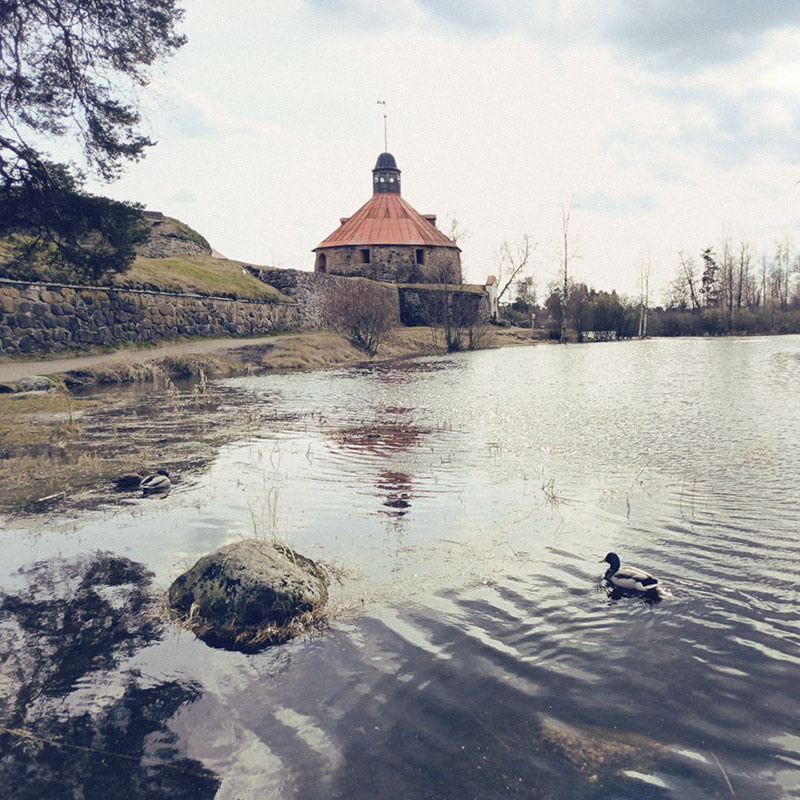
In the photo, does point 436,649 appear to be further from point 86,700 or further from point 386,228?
point 386,228

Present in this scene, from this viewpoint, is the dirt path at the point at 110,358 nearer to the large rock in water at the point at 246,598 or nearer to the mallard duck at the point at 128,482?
the mallard duck at the point at 128,482

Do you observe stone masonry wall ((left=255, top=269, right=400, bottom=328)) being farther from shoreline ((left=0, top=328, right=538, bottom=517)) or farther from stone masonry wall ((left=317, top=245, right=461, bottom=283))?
stone masonry wall ((left=317, top=245, right=461, bottom=283))

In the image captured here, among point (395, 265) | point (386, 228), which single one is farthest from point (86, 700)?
point (386, 228)

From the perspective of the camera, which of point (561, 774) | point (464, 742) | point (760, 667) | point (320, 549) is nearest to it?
point (561, 774)

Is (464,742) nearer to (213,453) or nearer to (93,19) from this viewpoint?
(213,453)

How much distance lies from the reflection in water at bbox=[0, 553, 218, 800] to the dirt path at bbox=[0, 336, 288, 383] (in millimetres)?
15313

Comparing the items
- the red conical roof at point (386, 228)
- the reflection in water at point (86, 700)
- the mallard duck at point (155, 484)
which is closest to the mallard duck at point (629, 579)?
the reflection in water at point (86, 700)

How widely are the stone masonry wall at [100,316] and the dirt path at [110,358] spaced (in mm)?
676

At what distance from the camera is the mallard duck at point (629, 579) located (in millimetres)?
5055

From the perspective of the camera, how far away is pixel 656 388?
66.6ft

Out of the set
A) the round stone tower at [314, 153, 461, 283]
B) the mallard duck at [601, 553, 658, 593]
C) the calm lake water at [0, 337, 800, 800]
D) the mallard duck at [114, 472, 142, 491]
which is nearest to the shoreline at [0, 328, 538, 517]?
the mallard duck at [114, 472, 142, 491]

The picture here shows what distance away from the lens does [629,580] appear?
5129 mm

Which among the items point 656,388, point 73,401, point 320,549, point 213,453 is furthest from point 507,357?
point 320,549

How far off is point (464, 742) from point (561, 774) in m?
0.52
